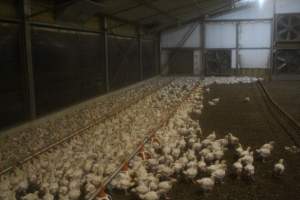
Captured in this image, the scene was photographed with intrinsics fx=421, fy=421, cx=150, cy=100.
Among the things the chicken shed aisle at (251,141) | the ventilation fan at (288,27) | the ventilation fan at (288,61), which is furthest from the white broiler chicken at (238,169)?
the ventilation fan at (288,27)

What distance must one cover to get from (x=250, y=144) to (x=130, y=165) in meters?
2.61

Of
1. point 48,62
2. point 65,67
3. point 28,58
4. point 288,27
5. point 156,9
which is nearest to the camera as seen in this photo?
point 28,58

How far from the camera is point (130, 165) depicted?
5859 mm

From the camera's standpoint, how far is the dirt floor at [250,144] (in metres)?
5.07

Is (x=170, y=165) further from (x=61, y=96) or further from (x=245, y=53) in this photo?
(x=245, y=53)

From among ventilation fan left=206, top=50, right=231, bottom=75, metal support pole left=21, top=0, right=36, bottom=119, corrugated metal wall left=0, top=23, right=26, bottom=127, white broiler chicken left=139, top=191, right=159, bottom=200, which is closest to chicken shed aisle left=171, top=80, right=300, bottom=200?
white broiler chicken left=139, top=191, right=159, bottom=200

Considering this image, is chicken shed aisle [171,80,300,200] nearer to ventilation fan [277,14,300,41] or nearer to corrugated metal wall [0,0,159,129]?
corrugated metal wall [0,0,159,129]

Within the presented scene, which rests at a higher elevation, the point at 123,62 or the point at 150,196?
the point at 123,62

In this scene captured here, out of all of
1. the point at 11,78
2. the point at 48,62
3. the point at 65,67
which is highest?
the point at 48,62

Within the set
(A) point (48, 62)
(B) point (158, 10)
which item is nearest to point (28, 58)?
(A) point (48, 62)

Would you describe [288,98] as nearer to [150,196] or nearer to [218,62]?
[150,196]

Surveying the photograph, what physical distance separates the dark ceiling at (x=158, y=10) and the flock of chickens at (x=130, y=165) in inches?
185

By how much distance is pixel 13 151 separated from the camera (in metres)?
6.95

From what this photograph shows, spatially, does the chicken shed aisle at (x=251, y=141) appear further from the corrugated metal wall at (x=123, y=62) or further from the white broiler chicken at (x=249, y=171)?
the corrugated metal wall at (x=123, y=62)
